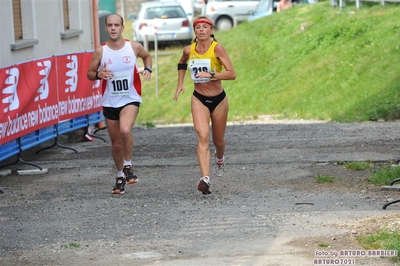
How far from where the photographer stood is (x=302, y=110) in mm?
20922

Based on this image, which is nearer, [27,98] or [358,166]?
[358,166]

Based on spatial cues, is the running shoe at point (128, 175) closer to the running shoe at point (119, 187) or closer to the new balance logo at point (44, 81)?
the running shoe at point (119, 187)

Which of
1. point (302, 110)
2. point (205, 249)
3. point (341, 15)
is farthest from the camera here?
point (341, 15)

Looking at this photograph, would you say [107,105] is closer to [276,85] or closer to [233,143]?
[233,143]

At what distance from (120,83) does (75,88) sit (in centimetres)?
475

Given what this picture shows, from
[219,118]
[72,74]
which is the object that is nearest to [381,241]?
[219,118]

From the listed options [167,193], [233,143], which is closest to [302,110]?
[233,143]

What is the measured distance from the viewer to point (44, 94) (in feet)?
45.3

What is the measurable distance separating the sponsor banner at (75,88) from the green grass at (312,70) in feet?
17.3

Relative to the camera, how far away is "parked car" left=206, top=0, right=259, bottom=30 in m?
40.1

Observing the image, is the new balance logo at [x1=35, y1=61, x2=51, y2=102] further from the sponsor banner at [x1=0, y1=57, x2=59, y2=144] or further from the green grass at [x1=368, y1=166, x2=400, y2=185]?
the green grass at [x1=368, y1=166, x2=400, y2=185]

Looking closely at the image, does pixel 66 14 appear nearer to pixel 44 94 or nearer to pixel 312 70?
pixel 44 94

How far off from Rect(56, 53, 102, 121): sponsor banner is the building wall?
58cm

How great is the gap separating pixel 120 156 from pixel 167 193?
2.32 ft
